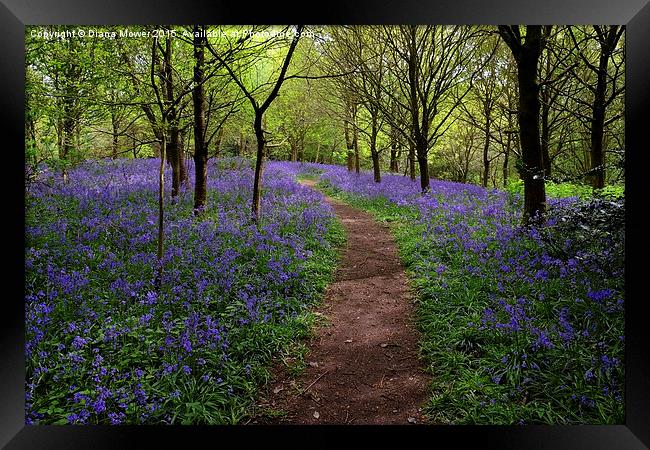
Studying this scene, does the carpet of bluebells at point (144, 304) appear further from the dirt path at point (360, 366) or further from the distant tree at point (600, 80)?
the distant tree at point (600, 80)

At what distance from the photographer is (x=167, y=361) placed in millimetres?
2898

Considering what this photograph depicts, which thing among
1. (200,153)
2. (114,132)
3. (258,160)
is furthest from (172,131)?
(114,132)

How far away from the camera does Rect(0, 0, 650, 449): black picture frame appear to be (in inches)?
96.7

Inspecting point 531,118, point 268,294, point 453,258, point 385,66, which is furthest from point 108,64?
point 385,66

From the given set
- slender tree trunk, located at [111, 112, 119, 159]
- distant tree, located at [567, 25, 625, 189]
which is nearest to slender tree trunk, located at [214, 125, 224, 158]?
slender tree trunk, located at [111, 112, 119, 159]

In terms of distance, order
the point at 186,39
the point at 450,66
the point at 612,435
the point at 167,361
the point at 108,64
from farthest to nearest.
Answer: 1. the point at 450,66
2. the point at 186,39
3. the point at 108,64
4. the point at 167,361
5. the point at 612,435

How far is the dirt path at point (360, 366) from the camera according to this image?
2.72 m

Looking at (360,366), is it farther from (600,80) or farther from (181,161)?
(600,80)

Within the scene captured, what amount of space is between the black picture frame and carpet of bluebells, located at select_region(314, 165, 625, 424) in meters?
0.13

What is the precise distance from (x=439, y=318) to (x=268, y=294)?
204 centimetres

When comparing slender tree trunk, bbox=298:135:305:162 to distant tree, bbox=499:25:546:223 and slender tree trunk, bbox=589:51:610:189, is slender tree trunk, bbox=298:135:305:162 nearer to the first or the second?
distant tree, bbox=499:25:546:223
